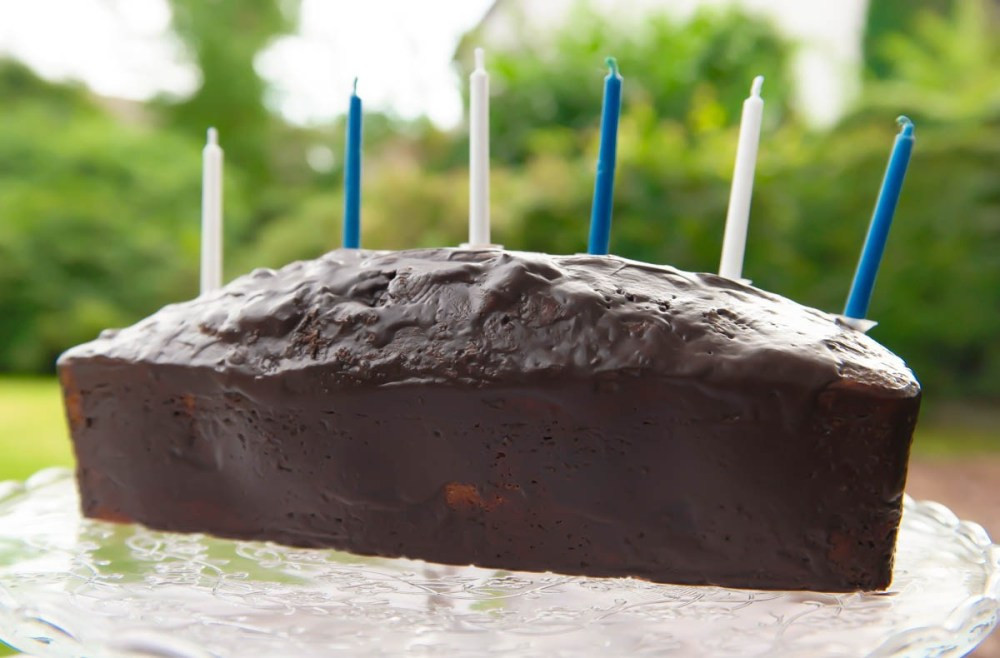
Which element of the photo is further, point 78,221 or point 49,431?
point 78,221

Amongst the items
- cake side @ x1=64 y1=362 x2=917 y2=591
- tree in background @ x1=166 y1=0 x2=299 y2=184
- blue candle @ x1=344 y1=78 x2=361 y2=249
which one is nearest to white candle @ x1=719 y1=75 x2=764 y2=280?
cake side @ x1=64 y1=362 x2=917 y2=591

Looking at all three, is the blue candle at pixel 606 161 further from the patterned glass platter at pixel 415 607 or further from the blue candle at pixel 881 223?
the patterned glass platter at pixel 415 607

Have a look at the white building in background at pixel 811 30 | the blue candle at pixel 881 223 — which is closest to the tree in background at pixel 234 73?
the white building in background at pixel 811 30

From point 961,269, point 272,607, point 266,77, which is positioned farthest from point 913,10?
point 272,607

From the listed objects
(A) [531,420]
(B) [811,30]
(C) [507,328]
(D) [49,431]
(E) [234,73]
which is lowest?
(D) [49,431]

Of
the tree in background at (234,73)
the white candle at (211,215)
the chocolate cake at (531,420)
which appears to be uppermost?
the tree in background at (234,73)

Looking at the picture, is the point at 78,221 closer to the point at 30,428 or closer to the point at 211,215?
the point at 30,428

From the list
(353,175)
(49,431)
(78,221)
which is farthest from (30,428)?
(353,175)
